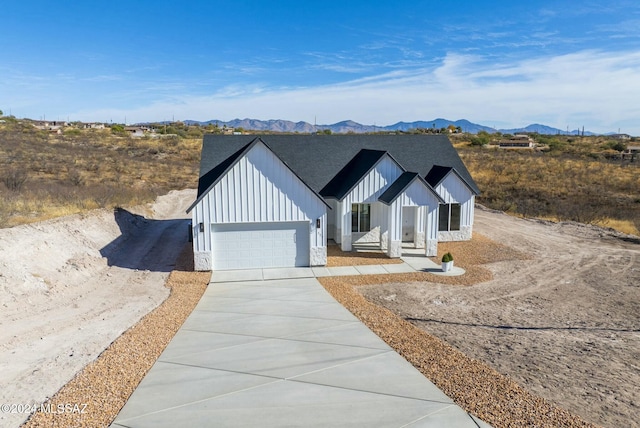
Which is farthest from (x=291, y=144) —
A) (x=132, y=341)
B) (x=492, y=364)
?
(x=492, y=364)

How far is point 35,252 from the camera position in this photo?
17.1 meters

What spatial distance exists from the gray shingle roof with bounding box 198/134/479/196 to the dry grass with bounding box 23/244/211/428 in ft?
33.0

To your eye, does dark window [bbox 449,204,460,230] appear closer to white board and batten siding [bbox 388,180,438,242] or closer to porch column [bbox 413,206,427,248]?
porch column [bbox 413,206,427,248]

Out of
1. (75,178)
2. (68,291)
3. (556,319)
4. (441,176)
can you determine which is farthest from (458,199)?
(75,178)

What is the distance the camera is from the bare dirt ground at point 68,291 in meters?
9.48

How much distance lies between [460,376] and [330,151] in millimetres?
16766

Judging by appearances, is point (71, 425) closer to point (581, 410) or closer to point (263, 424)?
point (263, 424)

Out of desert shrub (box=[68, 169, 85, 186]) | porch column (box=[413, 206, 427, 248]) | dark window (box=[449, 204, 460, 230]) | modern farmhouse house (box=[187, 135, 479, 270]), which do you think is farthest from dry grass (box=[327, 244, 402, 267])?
desert shrub (box=[68, 169, 85, 186])

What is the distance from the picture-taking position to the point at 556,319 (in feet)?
42.9

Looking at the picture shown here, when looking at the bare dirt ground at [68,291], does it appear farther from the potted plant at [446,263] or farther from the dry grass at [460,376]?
the potted plant at [446,263]

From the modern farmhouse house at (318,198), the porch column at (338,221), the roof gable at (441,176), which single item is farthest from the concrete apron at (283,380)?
the roof gable at (441,176)

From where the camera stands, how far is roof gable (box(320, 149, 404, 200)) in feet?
68.3

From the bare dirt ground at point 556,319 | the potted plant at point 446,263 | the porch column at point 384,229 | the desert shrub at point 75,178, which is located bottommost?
the bare dirt ground at point 556,319

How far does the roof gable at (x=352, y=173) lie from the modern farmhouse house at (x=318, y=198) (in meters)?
0.06
